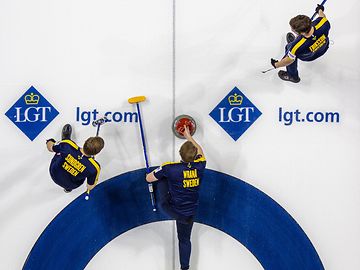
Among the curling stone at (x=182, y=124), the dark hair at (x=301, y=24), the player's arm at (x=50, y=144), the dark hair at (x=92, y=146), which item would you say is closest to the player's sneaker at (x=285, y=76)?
the dark hair at (x=301, y=24)

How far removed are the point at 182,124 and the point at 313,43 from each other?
115 centimetres

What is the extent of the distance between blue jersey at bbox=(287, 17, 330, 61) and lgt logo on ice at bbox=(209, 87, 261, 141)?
0.52 metres

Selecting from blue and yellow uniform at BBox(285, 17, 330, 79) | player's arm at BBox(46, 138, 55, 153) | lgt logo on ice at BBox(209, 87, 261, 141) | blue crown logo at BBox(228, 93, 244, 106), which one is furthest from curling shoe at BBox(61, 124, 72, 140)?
blue and yellow uniform at BBox(285, 17, 330, 79)

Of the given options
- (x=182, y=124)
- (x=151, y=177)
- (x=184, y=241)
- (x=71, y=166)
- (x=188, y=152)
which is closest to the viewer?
(x=188, y=152)

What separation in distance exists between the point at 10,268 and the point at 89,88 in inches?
61.3

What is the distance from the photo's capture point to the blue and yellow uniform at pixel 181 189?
3.17m

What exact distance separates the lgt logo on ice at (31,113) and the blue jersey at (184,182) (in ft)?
3.45

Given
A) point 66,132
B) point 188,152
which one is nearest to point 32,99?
point 66,132

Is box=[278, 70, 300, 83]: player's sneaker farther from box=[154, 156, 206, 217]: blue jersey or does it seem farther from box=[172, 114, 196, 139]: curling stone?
box=[154, 156, 206, 217]: blue jersey

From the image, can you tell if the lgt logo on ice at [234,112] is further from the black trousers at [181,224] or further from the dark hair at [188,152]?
the black trousers at [181,224]

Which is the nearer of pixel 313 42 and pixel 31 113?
pixel 313 42

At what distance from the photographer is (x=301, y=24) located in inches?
125

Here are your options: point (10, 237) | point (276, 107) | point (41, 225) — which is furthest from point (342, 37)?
point (10, 237)

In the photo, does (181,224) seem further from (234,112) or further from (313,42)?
(313,42)
